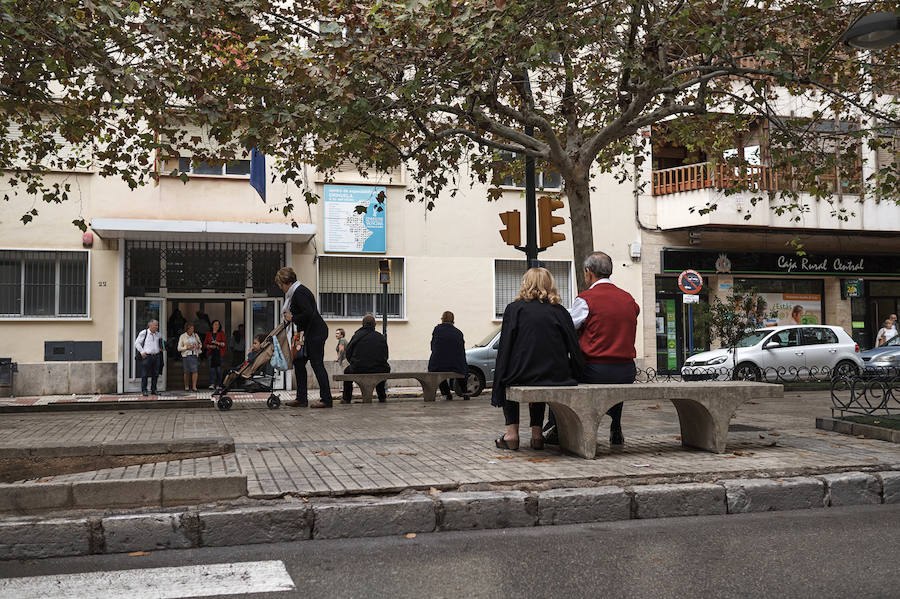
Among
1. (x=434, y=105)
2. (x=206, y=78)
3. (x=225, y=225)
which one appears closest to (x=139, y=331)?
(x=225, y=225)

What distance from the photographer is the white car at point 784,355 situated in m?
20.9

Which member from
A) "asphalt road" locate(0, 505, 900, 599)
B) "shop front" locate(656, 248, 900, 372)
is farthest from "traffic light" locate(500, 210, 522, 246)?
"shop front" locate(656, 248, 900, 372)

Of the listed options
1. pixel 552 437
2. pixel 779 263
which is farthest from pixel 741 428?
pixel 779 263

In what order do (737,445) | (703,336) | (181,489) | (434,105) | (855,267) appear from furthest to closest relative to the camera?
(855,267) → (703,336) → (434,105) → (737,445) → (181,489)

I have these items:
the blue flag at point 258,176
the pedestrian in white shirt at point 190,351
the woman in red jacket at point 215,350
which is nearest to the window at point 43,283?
the pedestrian in white shirt at point 190,351

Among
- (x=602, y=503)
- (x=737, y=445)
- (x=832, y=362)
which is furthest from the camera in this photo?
(x=832, y=362)

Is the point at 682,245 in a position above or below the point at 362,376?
above

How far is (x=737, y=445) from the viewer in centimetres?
825

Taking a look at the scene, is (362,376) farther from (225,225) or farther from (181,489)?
(181,489)

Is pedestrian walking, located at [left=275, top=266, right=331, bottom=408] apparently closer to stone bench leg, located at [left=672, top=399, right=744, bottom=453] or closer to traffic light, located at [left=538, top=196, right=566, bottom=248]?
traffic light, located at [left=538, top=196, right=566, bottom=248]

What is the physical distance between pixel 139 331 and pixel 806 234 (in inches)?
732

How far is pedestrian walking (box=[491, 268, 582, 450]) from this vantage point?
24.2 ft

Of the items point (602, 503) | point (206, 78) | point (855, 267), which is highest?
point (206, 78)

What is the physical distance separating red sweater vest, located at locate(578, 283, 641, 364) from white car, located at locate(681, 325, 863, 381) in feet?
43.7
